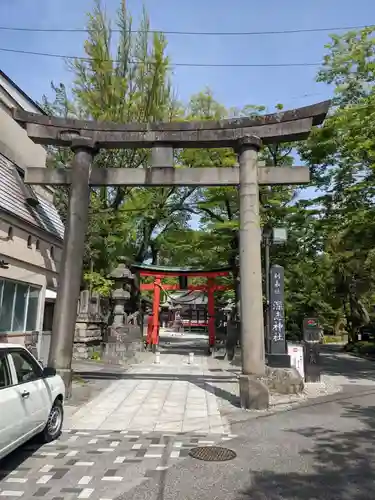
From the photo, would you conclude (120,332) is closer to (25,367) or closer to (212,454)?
(25,367)

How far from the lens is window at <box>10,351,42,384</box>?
563 cm

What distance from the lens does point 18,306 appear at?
12578 millimetres

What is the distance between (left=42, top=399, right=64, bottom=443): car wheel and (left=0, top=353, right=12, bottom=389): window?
163cm

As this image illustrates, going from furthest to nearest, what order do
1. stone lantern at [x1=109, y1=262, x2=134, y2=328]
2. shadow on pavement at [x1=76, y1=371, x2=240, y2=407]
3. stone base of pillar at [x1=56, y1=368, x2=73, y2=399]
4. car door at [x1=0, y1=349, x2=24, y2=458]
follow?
1. stone lantern at [x1=109, y1=262, x2=134, y2=328]
2. shadow on pavement at [x1=76, y1=371, x2=240, y2=407]
3. stone base of pillar at [x1=56, y1=368, x2=73, y2=399]
4. car door at [x1=0, y1=349, x2=24, y2=458]

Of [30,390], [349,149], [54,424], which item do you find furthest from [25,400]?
[349,149]

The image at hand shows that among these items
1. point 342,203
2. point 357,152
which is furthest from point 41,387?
point 342,203

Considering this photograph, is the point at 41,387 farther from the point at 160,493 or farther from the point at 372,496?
the point at 372,496

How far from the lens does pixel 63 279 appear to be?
10.0 meters

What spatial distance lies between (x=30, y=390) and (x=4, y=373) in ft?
2.06

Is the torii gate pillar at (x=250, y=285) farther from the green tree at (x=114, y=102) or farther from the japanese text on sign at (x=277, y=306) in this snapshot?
the green tree at (x=114, y=102)

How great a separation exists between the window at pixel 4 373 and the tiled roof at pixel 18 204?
6.78 meters

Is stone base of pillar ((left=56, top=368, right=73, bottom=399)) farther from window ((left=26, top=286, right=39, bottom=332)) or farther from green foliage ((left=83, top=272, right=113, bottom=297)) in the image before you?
green foliage ((left=83, top=272, right=113, bottom=297))

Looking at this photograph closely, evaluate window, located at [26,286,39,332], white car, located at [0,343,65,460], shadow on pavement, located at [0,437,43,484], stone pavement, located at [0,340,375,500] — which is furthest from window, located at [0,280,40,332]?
shadow on pavement, located at [0,437,43,484]

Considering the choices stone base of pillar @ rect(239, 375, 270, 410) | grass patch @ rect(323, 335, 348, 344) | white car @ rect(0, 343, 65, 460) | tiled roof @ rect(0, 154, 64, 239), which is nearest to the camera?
white car @ rect(0, 343, 65, 460)
